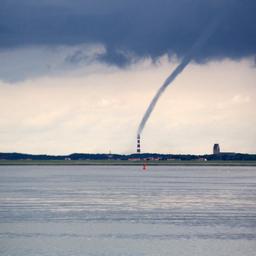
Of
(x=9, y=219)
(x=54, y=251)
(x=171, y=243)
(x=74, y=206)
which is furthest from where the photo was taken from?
(x=74, y=206)

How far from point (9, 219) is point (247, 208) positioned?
28510 millimetres

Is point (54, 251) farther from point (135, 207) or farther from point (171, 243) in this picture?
point (135, 207)

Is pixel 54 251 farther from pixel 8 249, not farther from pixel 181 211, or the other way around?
pixel 181 211

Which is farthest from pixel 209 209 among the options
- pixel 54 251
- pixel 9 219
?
pixel 54 251

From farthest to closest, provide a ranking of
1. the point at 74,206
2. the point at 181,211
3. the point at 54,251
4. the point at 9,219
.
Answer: the point at 74,206, the point at 181,211, the point at 9,219, the point at 54,251

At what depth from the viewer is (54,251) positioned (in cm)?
5672

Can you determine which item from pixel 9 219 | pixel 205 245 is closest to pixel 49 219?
pixel 9 219

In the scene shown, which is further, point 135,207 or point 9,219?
point 135,207

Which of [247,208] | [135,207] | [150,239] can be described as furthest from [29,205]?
[150,239]

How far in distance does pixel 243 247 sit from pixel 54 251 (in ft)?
45.9

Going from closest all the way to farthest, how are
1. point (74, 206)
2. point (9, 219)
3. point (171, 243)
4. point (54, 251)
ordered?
point (54, 251) < point (171, 243) < point (9, 219) < point (74, 206)

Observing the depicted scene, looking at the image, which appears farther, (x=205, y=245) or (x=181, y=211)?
(x=181, y=211)

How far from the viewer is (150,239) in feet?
207

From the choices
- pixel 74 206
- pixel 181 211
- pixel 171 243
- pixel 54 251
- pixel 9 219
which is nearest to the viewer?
pixel 54 251
